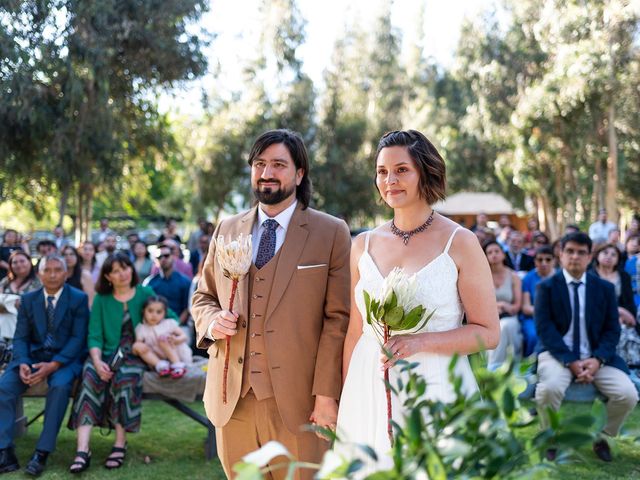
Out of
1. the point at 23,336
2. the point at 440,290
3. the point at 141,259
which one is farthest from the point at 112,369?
the point at 141,259

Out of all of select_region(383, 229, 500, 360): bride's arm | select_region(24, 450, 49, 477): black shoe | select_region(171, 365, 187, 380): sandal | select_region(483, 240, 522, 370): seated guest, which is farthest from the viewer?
select_region(483, 240, 522, 370): seated guest

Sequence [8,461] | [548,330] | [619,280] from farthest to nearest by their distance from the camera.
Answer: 1. [619,280]
2. [548,330]
3. [8,461]

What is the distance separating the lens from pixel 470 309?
2832mm

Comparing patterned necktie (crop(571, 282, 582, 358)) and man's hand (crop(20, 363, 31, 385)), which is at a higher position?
patterned necktie (crop(571, 282, 582, 358))

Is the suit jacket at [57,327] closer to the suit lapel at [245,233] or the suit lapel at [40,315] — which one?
the suit lapel at [40,315]

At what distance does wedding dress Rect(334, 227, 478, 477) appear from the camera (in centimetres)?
280

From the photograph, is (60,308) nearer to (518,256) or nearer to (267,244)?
(267,244)

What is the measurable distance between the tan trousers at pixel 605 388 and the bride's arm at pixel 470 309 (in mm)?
3075

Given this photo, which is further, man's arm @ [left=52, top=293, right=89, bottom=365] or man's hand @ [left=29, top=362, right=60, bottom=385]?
man's arm @ [left=52, top=293, right=89, bottom=365]

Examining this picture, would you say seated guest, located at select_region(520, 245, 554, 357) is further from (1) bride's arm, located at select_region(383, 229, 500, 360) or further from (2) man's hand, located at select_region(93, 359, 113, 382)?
(1) bride's arm, located at select_region(383, 229, 500, 360)

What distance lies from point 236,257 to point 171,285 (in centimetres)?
598

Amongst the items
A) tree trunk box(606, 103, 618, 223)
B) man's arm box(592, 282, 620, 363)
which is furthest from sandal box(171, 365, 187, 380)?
tree trunk box(606, 103, 618, 223)

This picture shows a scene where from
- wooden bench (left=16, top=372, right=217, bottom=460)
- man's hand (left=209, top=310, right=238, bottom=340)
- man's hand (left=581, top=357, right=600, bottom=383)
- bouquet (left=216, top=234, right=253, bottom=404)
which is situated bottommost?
wooden bench (left=16, top=372, right=217, bottom=460)

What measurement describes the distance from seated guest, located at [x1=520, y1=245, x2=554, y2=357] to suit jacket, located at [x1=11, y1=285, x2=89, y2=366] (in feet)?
14.8
